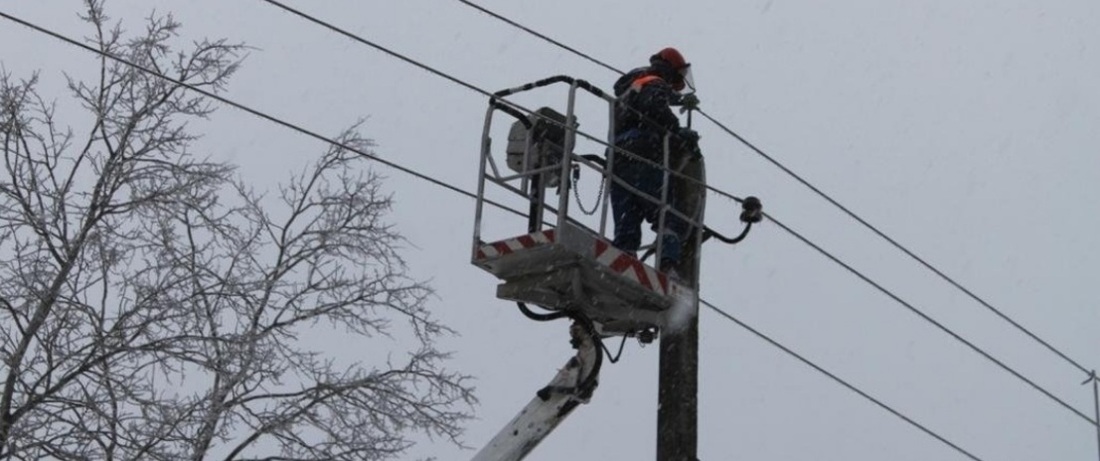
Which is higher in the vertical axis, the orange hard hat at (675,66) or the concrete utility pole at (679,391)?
the orange hard hat at (675,66)

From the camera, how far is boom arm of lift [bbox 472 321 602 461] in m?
9.15

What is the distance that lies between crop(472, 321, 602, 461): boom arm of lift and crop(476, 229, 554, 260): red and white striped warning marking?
2.09 ft

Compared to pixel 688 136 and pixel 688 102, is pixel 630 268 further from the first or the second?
pixel 688 102

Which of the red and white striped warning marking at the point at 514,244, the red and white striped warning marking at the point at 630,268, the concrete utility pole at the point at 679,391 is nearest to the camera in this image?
the concrete utility pole at the point at 679,391

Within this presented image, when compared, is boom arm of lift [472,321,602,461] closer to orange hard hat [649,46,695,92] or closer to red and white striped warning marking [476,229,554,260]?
red and white striped warning marking [476,229,554,260]

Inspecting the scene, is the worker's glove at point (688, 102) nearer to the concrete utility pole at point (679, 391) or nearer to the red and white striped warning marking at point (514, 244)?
the concrete utility pole at point (679, 391)

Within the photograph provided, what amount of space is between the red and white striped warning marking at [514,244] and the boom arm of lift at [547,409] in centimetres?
64

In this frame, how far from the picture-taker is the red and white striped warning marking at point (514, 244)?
9.11 meters

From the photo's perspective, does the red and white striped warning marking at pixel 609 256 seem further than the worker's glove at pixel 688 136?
No

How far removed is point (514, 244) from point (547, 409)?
2.86 ft

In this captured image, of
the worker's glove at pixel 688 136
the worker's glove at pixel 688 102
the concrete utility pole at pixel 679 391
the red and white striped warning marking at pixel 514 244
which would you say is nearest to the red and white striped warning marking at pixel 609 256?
the red and white striped warning marking at pixel 514 244

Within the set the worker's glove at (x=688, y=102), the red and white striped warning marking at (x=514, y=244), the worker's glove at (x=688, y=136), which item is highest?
the worker's glove at (x=688, y=102)

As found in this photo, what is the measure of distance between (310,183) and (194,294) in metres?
3.78

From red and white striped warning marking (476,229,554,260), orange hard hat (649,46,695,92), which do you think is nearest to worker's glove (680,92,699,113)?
orange hard hat (649,46,695,92)
